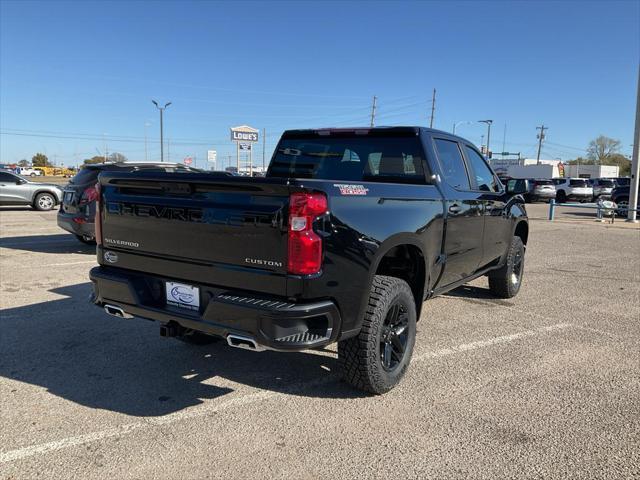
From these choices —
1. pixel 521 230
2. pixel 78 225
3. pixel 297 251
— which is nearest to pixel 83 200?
pixel 78 225

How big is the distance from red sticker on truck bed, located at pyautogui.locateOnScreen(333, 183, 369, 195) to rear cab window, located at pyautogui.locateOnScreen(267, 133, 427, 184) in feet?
4.07

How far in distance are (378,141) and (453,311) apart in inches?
95.9

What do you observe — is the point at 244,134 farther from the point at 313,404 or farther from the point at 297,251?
the point at 297,251

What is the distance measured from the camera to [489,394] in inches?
146

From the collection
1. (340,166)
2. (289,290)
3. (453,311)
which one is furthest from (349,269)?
(453,311)

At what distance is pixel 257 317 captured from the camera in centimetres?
288

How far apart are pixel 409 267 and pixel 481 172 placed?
2.10 metres

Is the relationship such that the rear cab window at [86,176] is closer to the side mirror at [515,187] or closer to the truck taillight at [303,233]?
the side mirror at [515,187]

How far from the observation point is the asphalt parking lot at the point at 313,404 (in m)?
2.81

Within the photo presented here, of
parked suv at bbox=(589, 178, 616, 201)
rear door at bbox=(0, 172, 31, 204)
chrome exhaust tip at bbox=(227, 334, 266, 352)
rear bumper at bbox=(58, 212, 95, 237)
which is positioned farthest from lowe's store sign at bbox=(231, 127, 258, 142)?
chrome exhaust tip at bbox=(227, 334, 266, 352)

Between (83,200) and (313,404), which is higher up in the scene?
(83,200)

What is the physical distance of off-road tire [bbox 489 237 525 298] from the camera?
20.9 ft

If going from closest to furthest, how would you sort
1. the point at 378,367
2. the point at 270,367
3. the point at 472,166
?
1. the point at 378,367
2. the point at 270,367
3. the point at 472,166

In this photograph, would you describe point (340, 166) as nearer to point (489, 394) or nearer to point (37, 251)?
point (489, 394)
